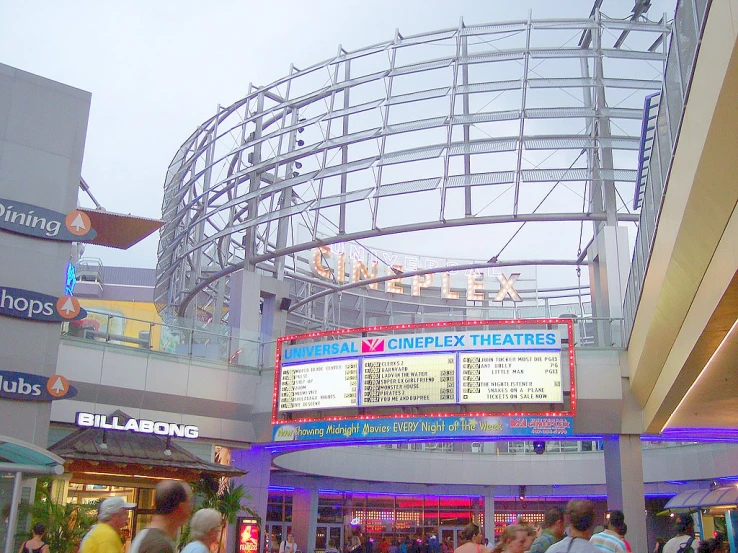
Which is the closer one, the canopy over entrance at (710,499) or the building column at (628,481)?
the canopy over entrance at (710,499)

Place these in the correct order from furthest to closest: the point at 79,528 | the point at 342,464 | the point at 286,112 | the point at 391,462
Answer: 1. the point at 391,462
2. the point at 342,464
3. the point at 286,112
4. the point at 79,528

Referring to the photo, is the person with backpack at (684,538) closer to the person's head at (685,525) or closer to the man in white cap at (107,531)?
the person's head at (685,525)

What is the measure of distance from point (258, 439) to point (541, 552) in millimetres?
19070

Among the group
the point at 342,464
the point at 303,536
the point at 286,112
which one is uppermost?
the point at 286,112

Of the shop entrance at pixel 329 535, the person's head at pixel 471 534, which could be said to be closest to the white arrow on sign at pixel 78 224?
the person's head at pixel 471 534

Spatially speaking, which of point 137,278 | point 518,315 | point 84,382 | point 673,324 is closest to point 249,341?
point 84,382

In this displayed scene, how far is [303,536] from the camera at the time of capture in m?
37.2

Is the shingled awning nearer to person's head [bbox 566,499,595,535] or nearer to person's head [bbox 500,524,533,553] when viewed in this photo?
person's head [bbox 500,524,533,553]

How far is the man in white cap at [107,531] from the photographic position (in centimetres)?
601

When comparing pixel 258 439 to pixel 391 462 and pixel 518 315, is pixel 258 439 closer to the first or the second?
pixel 518 315

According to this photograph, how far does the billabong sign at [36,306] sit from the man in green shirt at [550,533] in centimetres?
1270

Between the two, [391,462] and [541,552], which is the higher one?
[391,462]

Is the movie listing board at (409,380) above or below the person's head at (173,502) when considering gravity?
above

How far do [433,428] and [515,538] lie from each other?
14.5 metres
